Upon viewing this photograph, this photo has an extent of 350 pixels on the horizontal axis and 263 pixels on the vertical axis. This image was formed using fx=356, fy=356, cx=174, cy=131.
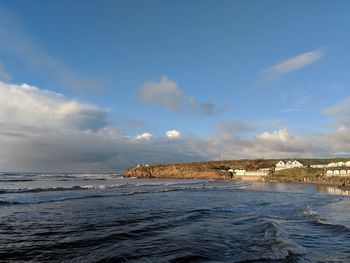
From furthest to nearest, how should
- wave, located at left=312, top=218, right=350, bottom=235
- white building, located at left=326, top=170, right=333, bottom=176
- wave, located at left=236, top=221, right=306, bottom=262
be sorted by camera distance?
white building, located at left=326, top=170, right=333, bottom=176
wave, located at left=312, top=218, right=350, bottom=235
wave, located at left=236, top=221, right=306, bottom=262

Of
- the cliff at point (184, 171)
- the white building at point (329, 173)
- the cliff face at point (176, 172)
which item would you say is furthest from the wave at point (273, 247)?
the cliff face at point (176, 172)

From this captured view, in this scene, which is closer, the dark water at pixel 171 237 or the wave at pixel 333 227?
the dark water at pixel 171 237

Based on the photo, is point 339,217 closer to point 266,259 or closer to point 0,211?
point 266,259

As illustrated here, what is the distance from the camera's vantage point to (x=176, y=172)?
568 ft

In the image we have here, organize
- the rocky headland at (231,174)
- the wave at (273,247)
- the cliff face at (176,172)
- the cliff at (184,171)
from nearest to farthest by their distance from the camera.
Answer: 1. the wave at (273,247)
2. the rocky headland at (231,174)
3. the cliff face at (176,172)
4. the cliff at (184,171)

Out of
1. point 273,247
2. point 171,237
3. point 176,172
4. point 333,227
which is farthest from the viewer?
point 176,172

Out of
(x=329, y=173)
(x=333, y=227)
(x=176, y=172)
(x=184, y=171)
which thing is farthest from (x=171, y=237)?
(x=176, y=172)

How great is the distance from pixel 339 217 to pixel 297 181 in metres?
73.4

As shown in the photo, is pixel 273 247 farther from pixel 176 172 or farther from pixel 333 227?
pixel 176 172

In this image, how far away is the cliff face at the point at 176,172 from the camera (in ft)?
514

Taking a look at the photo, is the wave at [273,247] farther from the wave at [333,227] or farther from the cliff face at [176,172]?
the cliff face at [176,172]

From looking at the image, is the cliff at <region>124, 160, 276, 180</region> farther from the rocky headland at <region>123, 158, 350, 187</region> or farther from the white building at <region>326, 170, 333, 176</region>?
the white building at <region>326, 170, 333, 176</region>

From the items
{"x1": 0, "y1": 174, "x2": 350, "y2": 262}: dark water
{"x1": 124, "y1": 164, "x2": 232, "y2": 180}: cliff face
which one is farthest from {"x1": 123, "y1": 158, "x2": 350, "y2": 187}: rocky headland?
{"x1": 0, "y1": 174, "x2": 350, "y2": 262}: dark water

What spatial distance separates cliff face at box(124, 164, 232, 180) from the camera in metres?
157
